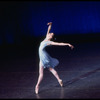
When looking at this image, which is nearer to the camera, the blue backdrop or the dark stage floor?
the dark stage floor

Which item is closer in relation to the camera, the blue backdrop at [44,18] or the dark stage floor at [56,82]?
the dark stage floor at [56,82]

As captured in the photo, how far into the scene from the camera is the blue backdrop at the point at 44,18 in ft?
57.4

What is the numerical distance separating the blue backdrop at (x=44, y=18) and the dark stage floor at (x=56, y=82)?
6.67 m

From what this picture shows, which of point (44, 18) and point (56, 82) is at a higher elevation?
point (56, 82)

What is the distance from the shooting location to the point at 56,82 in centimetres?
772

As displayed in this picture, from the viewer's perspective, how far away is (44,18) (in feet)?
59.3

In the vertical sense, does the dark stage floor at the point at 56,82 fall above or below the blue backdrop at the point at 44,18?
above

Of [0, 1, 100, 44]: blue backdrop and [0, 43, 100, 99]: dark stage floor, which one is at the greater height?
[0, 43, 100, 99]: dark stage floor

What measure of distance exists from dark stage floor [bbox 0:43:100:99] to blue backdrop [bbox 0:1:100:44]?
6666mm

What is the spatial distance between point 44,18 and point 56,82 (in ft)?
35.8

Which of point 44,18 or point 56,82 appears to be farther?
point 44,18

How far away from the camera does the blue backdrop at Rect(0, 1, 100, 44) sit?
17500 mm

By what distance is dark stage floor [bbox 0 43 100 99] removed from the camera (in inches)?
258

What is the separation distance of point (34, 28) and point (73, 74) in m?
10.4
